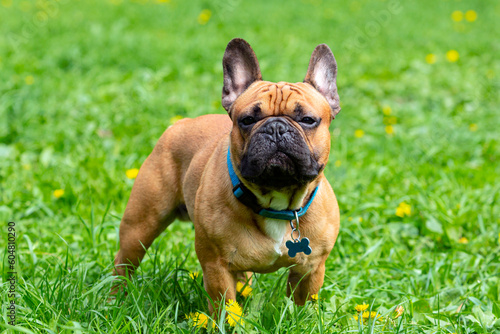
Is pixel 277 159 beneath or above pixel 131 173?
above

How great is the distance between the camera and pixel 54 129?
229 inches

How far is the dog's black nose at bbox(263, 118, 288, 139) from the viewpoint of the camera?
2.66 m

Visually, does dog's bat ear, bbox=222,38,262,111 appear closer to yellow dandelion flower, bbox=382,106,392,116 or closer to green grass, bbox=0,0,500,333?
green grass, bbox=0,0,500,333

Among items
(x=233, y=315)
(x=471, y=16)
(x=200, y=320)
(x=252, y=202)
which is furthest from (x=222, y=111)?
(x=471, y=16)

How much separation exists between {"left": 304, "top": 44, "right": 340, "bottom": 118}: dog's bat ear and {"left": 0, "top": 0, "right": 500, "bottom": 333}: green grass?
1.03 metres

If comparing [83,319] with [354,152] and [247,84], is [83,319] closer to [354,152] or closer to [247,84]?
[247,84]

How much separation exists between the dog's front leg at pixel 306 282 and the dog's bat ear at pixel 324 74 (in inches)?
35.0

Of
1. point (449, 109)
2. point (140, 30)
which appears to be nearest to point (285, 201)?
point (449, 109)

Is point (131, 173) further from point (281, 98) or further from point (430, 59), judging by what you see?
point (430, 59)

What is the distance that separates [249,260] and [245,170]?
48 cm

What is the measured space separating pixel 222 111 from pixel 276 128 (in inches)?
144

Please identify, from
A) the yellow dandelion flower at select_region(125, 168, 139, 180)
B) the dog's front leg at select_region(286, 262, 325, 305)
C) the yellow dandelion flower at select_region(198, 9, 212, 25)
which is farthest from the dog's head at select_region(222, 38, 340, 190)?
the yellow dandelion flower at select_region(198, 9, 212, 25)

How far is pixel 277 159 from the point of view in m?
2.66

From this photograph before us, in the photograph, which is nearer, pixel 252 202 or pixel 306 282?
pixel 252 202
